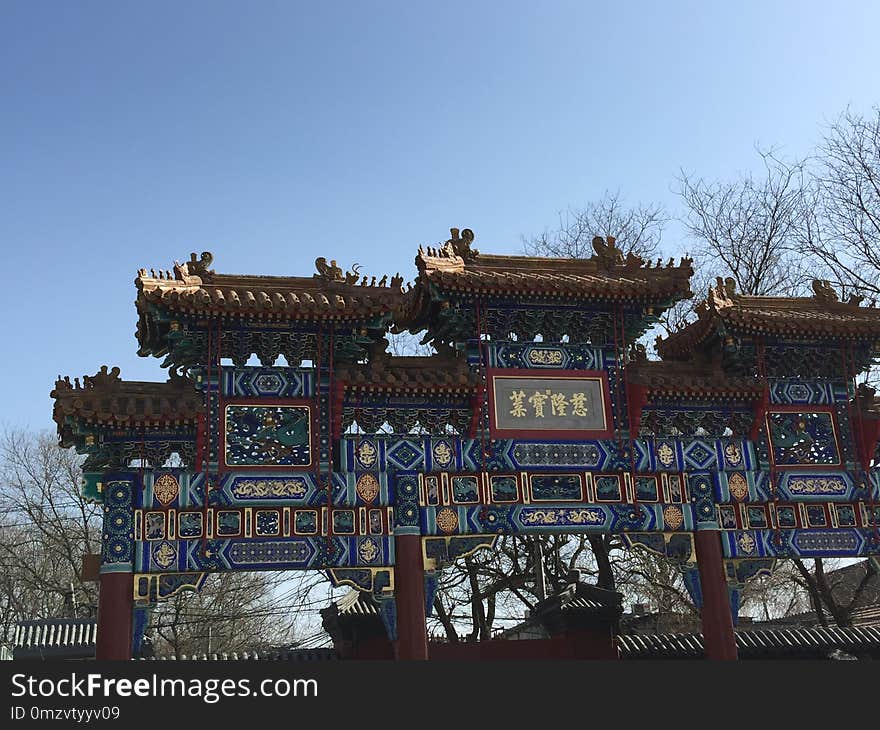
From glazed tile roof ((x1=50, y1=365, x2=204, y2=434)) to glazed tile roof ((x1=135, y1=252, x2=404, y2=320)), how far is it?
0.85m

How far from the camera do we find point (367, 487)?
10.5 m

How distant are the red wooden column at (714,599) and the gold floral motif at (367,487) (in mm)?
3787

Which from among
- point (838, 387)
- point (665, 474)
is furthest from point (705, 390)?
point (838, 387)

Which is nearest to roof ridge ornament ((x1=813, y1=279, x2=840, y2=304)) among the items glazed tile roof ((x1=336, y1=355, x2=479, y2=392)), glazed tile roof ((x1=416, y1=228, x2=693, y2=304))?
glazed tile roof ((x1=416, y1=228, x2=693, y2=304))

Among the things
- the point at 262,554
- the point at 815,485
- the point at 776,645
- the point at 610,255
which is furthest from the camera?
the point at 776,645

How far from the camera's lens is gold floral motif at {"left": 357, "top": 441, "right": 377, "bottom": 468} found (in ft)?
34.9

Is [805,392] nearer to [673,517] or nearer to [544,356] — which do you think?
[673,517]

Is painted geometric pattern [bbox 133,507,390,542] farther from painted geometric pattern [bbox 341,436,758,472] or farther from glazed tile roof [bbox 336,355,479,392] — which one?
glazed tile roof [bbox 336,355,479,392]

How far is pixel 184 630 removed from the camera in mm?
23906

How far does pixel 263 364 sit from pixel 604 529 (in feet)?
14.1

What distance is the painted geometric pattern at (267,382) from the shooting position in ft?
34.7

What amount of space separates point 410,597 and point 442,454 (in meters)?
1.62

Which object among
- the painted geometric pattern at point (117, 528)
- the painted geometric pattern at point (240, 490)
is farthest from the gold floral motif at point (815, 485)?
the painted geometric pattern at point (117, 528)

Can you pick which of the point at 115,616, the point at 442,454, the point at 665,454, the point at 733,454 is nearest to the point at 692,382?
the point at 665,454
